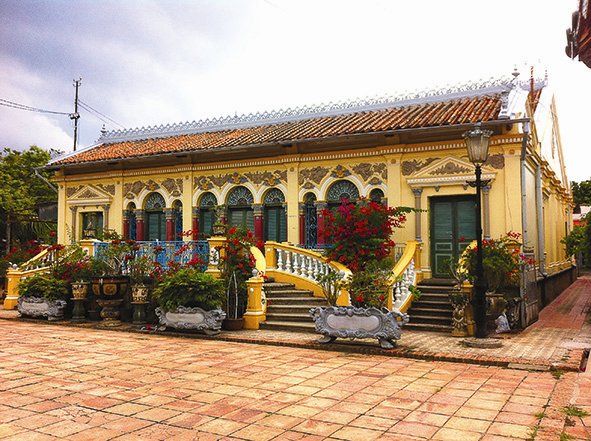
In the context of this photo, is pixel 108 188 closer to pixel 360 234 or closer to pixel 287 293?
pixel 287 293

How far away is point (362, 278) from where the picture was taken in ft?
31.9

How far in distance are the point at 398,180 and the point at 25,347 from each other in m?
9.50

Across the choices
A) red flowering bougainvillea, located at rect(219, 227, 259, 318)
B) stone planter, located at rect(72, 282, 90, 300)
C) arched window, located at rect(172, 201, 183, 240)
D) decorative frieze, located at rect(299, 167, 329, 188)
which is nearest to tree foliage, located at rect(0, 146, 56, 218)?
arched window, located at rect(172, 201, 183, 240)

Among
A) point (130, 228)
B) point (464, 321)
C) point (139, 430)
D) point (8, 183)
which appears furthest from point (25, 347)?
point (8, 183)

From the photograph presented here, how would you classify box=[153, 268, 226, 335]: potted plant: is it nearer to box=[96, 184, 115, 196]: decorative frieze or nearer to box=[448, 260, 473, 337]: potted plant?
box=[448, 260, 473, 337]: potted plant

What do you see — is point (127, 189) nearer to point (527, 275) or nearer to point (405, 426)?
point (527, 275)

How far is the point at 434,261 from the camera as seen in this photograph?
45.8ft

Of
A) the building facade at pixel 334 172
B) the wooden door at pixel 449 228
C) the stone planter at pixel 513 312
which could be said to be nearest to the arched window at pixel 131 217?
the building facade at pixel 334 172

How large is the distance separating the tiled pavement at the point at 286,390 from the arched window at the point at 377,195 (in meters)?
5.08

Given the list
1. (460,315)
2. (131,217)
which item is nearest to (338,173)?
(460,315)

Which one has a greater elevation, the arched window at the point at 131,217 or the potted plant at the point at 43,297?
the arched window at the point at 131,217

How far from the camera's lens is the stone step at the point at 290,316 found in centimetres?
1188

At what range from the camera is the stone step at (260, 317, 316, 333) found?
11.3 meters

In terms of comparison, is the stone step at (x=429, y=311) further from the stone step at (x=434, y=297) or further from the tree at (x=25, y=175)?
the tree at (x=25, y=175)
